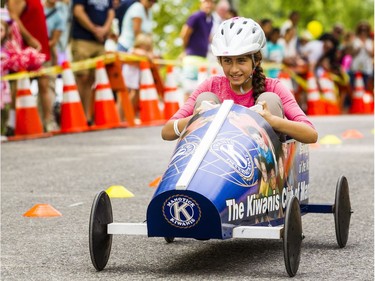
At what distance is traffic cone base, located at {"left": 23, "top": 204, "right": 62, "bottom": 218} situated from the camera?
7680mm

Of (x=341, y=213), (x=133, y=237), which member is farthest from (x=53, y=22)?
(x=341, y=213)

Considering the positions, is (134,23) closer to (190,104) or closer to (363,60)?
(363,60)

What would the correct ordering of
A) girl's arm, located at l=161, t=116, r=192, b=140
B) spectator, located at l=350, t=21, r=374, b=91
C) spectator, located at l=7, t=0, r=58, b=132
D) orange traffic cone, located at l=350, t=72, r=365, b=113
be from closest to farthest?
1. girl's arm, located at l=161, t=116, r=192, b=140
2. spectator, located at l=7, t=0, r=58, b=132
3. orange traffic cone, located at l=350, t=72, r=365, b=113
4. spectator, located at l=350, t=21, r=374, b=91

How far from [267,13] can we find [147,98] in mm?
30981

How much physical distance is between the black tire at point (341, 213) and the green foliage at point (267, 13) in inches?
746

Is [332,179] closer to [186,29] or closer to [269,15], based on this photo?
[186,29]

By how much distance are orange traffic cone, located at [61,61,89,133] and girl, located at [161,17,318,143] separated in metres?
8.36

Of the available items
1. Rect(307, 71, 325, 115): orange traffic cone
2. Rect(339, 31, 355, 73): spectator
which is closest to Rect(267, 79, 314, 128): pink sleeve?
Rect(307, 71, 325, 115): orange traffic cone

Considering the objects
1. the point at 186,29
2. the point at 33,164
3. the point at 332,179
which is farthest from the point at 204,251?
the point at 186,29

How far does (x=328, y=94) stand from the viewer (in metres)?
23.8

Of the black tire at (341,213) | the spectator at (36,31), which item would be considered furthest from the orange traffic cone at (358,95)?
the black tire at (341,213)

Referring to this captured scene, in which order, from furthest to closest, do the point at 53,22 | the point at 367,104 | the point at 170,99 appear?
the point at 367,104 → the point at 170,99 → the point at 53,22

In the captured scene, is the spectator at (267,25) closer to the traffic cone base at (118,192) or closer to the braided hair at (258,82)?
the traffic cone base at (118,192)

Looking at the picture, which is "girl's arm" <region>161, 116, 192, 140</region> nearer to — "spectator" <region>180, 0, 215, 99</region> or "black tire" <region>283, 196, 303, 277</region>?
"black tire" <region>283, 196, 303, 277</region>
